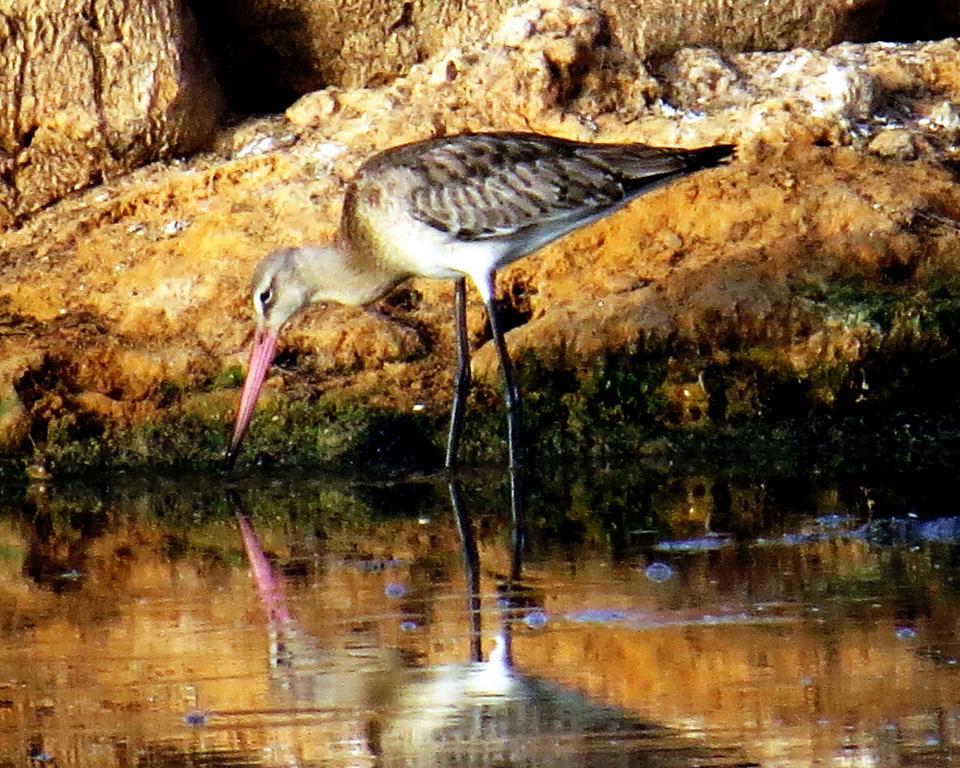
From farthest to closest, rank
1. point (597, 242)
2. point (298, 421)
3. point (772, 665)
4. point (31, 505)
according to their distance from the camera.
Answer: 1. point (597, 242)
2. point (298, 421)
3. point (31, 505)
4. point (772, 665)

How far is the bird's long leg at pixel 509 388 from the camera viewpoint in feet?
33.6

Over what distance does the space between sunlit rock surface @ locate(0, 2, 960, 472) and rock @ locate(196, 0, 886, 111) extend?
235mm

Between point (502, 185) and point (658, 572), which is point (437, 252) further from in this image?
point (658, 572)

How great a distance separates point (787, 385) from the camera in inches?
422

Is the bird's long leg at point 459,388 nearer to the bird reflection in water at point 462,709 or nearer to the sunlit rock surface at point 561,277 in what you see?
the sunlit rock surface at point 561,277

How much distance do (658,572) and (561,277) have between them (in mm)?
4017

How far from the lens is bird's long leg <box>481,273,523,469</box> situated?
33.6 feet

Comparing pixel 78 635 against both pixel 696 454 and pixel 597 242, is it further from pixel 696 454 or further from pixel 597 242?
pixel 597 242

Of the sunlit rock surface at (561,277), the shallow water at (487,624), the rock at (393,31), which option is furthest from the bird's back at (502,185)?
the rock at (393,31)

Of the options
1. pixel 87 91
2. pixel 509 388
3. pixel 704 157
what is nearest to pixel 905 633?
pixel 509 388

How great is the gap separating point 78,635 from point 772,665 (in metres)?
2.32

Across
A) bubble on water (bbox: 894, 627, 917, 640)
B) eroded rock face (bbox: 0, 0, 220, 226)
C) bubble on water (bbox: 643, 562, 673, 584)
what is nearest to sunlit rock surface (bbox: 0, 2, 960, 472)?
eroded rock face (bbox: 0, 0, 220, 226)

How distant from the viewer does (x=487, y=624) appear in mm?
6938

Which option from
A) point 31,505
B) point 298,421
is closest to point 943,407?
point 298,421
